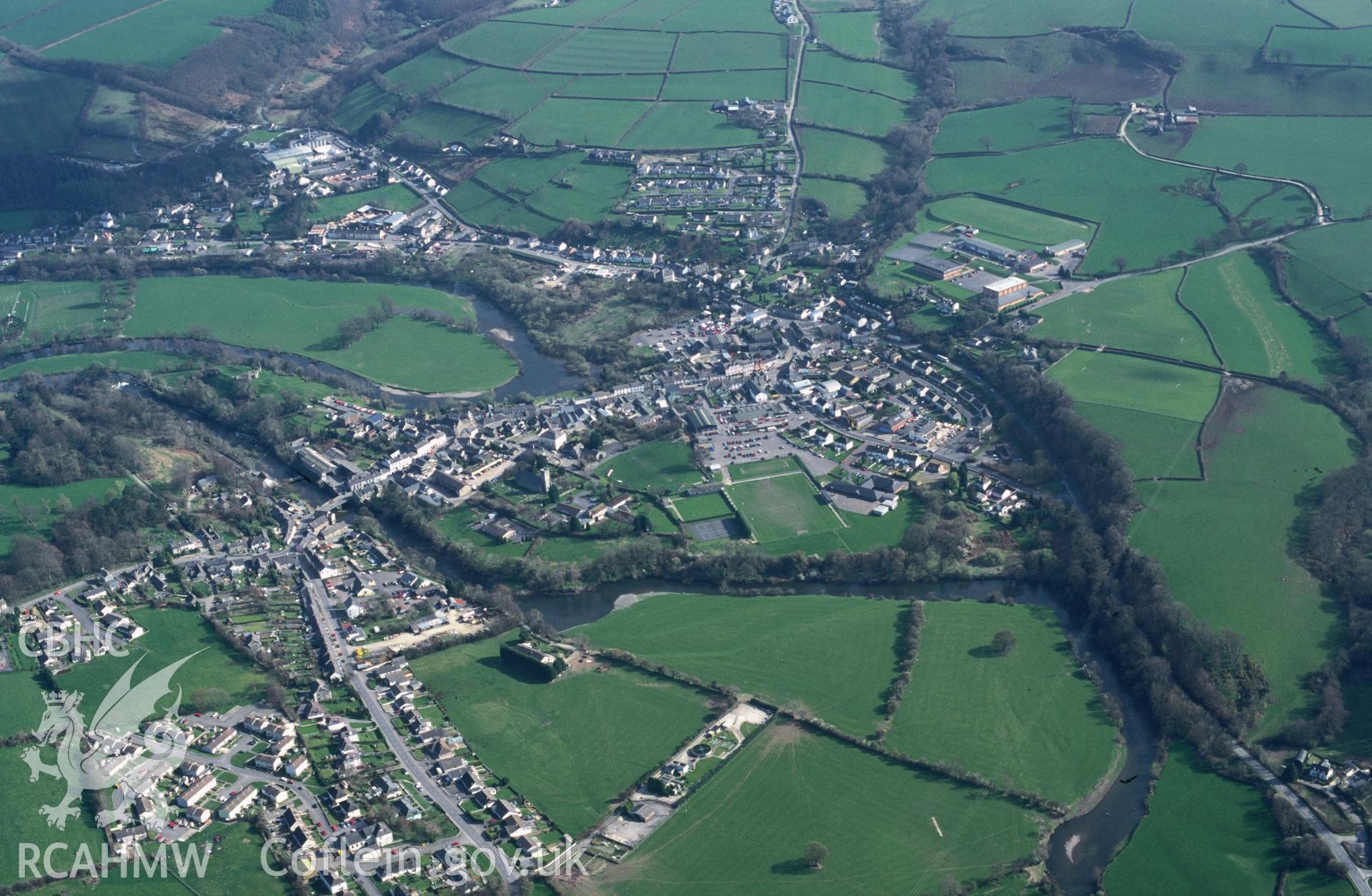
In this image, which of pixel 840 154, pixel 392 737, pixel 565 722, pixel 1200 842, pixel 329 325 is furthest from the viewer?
pixel 840 154

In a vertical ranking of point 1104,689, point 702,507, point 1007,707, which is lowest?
point 702,507

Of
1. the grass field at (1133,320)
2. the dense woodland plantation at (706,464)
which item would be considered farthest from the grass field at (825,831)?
the grass field at (1133,320)

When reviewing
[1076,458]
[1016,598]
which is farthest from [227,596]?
[1076,458]

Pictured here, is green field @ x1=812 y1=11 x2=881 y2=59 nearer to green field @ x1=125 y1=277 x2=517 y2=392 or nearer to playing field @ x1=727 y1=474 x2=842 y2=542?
green field @ x1=125 y1=277 x2=517 y2=392

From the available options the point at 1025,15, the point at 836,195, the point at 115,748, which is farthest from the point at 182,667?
the point at 1025,15

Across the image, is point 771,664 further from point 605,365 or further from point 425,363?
point 425,363

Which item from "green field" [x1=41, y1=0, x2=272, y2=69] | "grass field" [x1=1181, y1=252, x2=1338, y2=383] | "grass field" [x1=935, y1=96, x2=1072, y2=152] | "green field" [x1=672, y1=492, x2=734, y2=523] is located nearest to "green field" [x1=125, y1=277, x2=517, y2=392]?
"green field" [x1=672, y1=492, x2=734, y2=523]

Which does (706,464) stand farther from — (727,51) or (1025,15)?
(1025,15)

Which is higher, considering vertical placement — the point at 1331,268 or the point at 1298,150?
the point at 1298,150
